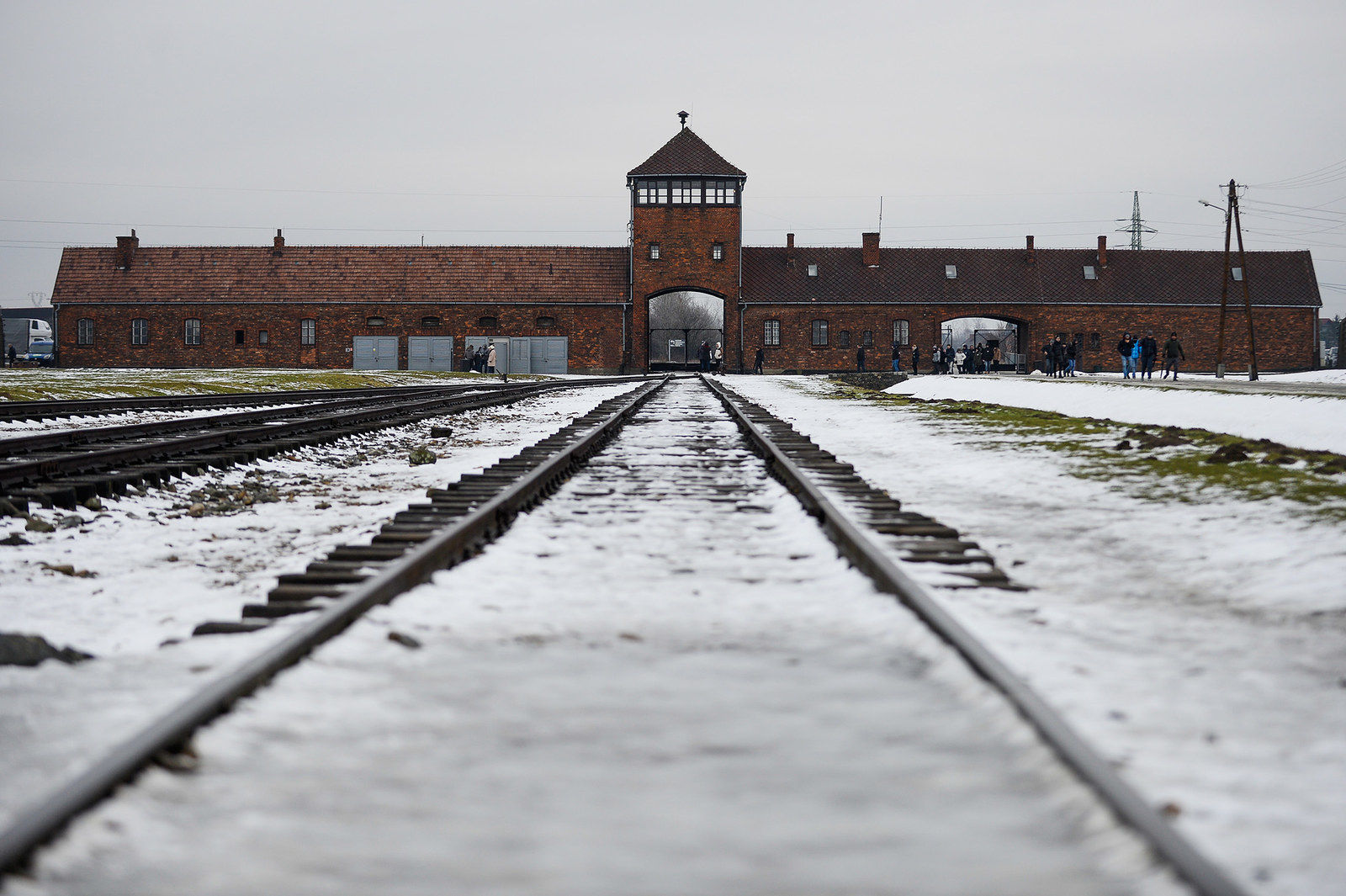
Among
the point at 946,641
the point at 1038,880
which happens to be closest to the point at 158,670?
the point at 946,641

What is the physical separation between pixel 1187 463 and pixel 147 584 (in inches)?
304

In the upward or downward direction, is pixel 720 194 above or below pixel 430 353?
above

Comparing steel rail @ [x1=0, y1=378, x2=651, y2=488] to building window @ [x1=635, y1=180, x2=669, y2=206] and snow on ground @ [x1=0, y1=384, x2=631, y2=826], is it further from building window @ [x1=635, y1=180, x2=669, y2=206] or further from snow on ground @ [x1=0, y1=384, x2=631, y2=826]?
building window @ [x1=635, y1=180, x2=669, y2=206]

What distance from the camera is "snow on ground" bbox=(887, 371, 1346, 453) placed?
12.0 m

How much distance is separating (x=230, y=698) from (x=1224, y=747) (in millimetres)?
2494

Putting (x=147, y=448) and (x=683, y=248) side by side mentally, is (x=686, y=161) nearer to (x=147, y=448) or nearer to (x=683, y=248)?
(x=683, y=248)

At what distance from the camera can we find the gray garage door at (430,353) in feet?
183

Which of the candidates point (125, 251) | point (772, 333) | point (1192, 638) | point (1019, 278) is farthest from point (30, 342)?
point (1192, 638)

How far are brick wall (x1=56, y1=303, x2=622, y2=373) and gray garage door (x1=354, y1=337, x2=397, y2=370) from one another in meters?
0.29

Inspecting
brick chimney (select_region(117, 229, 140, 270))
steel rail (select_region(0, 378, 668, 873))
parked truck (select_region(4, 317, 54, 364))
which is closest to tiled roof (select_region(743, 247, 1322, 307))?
brick chimney (select_region(117, 229, 140, 270))

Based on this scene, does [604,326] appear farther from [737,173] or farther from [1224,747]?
[1224,747]

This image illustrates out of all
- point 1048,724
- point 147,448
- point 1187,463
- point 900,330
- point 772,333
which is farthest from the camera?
point 900,330

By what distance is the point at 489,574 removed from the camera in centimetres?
488

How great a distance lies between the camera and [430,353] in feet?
183
